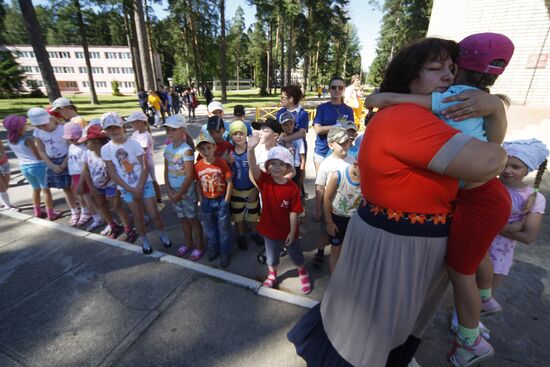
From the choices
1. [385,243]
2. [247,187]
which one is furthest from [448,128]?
[247,187]

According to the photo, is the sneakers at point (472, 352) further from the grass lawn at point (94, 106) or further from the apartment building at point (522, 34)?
the grass lawn at point (94, 106)

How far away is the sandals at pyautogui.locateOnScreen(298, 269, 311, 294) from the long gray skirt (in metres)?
1.36

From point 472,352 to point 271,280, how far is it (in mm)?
1838

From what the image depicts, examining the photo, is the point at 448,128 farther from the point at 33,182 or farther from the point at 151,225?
the point at 33,182

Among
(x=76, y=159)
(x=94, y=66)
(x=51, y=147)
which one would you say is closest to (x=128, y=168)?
(x=76, y=159)

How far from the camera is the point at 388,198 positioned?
4.05 ft

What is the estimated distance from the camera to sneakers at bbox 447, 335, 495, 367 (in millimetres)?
1640

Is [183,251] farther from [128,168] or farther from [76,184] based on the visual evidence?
[76,184]

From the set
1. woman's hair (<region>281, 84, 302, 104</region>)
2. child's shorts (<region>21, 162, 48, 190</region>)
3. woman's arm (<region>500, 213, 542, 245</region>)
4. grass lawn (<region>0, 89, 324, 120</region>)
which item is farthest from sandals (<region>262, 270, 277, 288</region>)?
grass lawn (<region>0, 89, 324, 120</region>)

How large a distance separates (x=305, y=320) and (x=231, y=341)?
894 millimetres

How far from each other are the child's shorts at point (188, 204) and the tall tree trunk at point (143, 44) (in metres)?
13.3

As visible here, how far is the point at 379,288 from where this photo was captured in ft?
4.42

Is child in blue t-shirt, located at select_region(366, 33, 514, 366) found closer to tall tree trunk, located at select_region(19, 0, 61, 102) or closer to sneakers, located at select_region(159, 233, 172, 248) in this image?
sneakers, located at select_region(159, 233, 172, 248)

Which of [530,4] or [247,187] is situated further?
[530,4]
